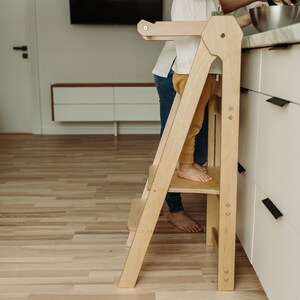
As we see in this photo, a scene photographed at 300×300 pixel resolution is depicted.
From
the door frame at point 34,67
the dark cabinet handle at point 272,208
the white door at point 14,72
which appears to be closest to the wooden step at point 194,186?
the dark cabinet handle at point 272,208

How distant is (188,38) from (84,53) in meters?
3.01

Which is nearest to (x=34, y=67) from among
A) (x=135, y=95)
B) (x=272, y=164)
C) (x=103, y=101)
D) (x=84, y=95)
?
A: (x=84, y=95)

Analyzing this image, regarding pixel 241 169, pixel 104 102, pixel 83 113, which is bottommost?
pixel 83 113

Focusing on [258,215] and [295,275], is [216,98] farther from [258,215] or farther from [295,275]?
[295,275]

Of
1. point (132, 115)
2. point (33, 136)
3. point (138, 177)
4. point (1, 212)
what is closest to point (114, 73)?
point (132, 115)

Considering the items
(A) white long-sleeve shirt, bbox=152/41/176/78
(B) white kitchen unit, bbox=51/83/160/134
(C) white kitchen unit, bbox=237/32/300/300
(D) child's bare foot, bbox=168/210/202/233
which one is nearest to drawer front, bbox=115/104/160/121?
(B) white kitchen unit, bbox=51/83/160/134

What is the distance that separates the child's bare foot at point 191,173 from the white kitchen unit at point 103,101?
2.59m

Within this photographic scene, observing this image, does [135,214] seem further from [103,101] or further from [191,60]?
[103,101]

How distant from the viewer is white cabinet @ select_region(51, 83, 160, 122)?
3969 mm

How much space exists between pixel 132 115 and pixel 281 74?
3122 mm

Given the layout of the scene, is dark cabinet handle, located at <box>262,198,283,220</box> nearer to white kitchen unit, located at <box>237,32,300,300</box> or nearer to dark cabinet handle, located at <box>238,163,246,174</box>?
white kitchen unit, located at <box>237,32,300,300</box>

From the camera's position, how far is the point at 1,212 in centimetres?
204

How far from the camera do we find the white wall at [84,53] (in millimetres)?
4078

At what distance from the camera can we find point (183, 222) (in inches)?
71.8
